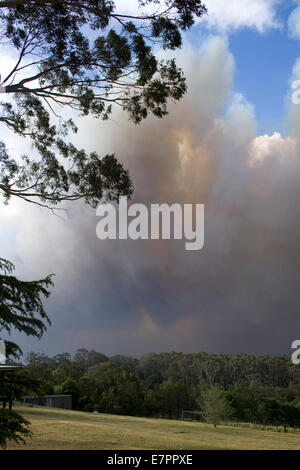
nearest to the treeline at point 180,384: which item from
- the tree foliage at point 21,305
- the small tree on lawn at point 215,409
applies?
the small tree on lawn at point 215,409

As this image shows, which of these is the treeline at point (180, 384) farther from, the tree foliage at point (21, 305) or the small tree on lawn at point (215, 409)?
the tree foliage at point (21, 305)

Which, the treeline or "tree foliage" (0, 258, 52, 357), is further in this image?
the treeline

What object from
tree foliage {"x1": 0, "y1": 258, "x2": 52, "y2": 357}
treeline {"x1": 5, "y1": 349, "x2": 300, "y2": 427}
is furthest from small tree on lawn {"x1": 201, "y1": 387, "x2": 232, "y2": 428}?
tree foliage {"x1": 0, "y1": 258, "x2": 52, "y2": 357}

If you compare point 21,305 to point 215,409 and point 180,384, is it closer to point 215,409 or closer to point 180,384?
point 215,409

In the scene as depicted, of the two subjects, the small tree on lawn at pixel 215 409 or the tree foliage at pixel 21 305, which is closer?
the tree foliage at pixel 21 305

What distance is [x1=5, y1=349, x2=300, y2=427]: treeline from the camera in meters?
31.9

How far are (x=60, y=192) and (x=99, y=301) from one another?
26817mm

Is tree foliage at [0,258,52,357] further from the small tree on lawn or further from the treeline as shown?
the small tree on lawn

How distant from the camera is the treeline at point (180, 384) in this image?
31.9 meters
